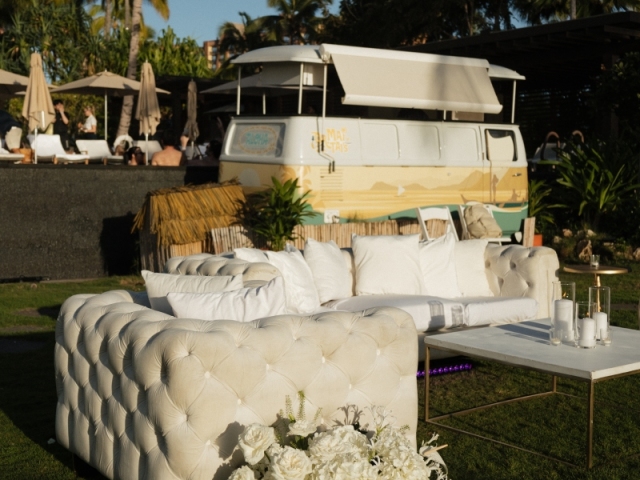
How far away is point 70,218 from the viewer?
13.1 metres

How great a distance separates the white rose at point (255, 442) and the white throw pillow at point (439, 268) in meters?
3.78

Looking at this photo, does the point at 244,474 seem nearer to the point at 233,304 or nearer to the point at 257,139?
the point at 233,304

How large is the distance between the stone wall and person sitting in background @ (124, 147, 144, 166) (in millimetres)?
2217

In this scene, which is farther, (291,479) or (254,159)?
(254,159)

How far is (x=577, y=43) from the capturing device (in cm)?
1856

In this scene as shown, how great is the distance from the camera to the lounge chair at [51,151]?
50.2 ft

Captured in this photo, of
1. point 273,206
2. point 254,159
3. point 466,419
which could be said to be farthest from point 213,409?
point 254,159

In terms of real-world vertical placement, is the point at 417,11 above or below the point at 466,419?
above

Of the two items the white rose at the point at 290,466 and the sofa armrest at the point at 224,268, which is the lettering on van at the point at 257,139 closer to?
the sofa armrest at the point at 224,268

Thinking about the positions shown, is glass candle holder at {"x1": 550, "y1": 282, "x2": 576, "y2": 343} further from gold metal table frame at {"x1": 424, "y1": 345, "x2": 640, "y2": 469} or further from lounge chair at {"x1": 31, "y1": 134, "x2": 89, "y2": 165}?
lounge chair at {"x1": 31, "y1": 134, "x2": 89, "y2": 165}

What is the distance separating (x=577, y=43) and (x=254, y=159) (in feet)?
29.2

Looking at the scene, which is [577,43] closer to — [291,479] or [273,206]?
[273,206]

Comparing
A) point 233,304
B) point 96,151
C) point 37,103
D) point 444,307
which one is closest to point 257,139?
point 37,103

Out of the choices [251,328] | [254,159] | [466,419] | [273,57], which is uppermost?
[273,57]
